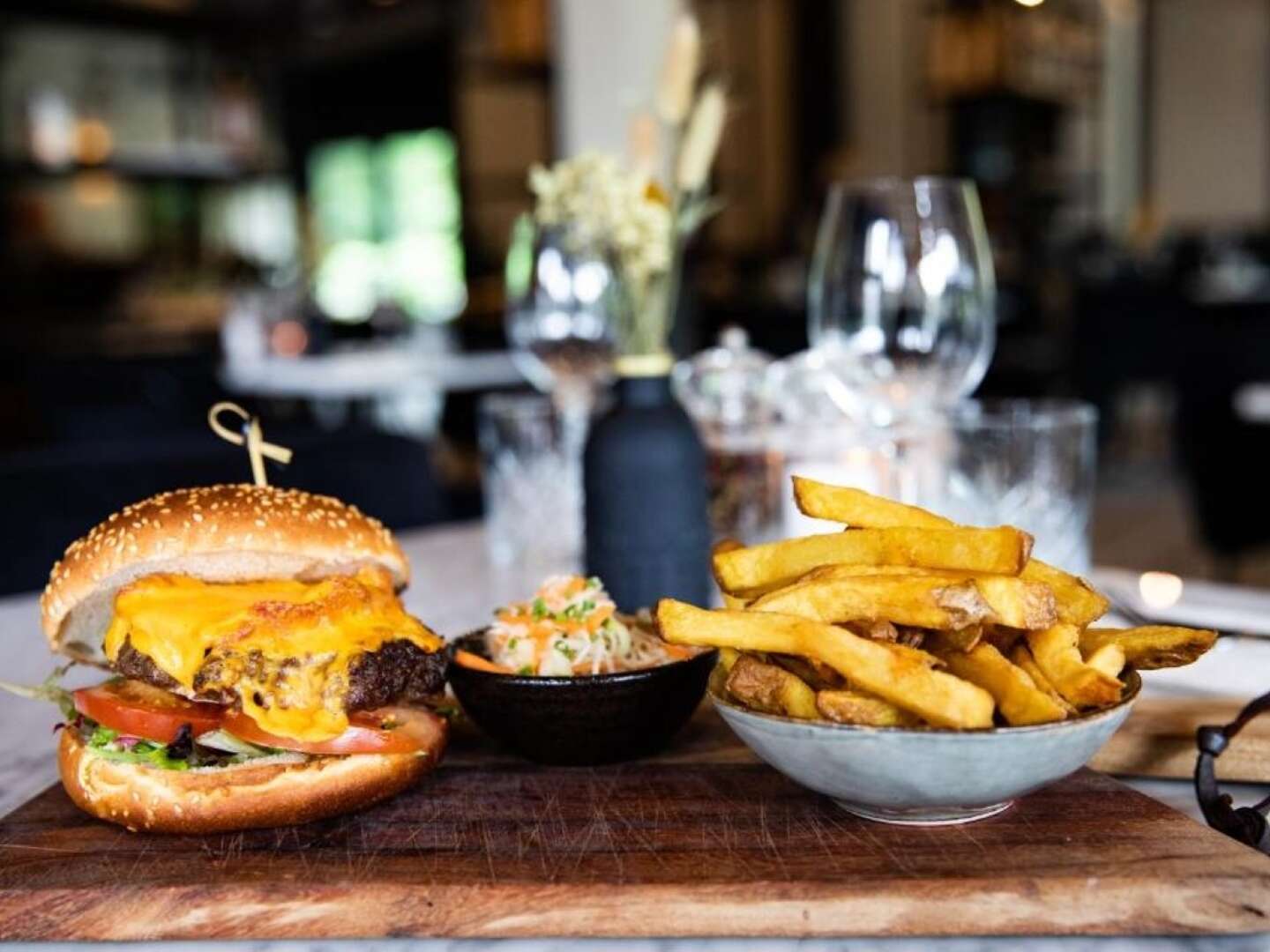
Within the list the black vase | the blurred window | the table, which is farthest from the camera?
the blurred window

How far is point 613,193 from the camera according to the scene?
1902mm

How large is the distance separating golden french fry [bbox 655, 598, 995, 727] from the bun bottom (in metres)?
0.32

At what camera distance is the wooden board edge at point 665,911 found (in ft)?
3.05

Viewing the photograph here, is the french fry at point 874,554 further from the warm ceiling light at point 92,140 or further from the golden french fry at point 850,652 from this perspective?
the warm ceiling light at point 92,140

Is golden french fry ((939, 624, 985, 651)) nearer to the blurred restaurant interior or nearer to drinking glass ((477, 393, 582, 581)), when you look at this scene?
drinking glass ((477, 393, 582, 581))

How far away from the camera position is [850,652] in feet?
3.14

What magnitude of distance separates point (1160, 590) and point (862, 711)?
3.43 ft

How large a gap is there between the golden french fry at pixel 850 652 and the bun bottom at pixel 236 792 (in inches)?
12.5

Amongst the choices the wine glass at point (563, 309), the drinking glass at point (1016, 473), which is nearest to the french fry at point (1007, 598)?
the drinking glass at point (1016, 473)

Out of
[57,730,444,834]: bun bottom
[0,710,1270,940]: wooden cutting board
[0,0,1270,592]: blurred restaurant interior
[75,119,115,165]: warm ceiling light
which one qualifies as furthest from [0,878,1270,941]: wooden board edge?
[75,119,115,165]: warm ceiling light

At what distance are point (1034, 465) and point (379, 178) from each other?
12.3 metres

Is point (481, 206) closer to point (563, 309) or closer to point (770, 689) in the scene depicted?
point (563, 309)

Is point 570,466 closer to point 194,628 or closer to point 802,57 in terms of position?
point 194,628

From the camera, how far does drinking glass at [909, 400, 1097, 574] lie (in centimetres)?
195
